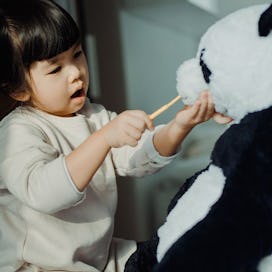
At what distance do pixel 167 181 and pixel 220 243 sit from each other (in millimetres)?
900

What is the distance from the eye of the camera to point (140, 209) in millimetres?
1375

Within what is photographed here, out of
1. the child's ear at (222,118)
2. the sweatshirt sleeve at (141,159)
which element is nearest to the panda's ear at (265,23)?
the child's ear at (222,118)

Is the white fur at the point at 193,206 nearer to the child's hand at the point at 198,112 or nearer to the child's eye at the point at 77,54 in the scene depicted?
the child's hand at the point at 198,112

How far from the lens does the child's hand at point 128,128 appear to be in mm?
553

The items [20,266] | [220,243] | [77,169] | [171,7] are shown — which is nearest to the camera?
[220,243]

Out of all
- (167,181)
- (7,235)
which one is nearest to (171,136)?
(7,235)

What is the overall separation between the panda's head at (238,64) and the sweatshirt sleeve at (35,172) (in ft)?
0.68

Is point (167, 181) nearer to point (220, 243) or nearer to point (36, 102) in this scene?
point (36, 102)

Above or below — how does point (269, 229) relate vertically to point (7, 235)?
above

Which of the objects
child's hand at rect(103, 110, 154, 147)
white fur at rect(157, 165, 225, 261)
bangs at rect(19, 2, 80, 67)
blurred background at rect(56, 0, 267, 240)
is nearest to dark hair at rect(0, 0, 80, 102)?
bangs at rect(19, 2, 80, 67)

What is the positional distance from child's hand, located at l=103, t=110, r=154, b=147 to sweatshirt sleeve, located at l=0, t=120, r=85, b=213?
0.24 feet

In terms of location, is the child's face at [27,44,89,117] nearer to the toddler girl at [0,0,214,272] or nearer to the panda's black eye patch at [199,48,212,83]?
the toddler girl at [0,0,214,272]

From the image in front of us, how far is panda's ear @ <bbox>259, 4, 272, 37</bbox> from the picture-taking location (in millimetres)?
463

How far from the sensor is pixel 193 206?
490mm
